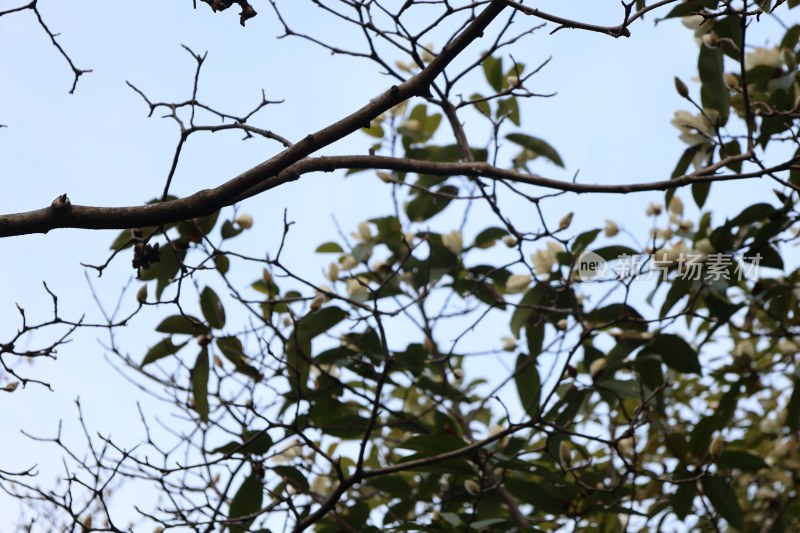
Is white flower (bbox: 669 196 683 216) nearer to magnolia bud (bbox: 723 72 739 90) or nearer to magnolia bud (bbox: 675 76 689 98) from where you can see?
magnolia bud (bbox: 723 72 739 90)

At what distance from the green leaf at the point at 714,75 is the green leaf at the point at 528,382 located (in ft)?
2.28

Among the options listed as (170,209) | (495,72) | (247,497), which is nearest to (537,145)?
(495,72)

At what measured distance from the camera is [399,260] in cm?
213

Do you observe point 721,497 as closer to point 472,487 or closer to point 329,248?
point 472,487

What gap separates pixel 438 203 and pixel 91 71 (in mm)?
1008

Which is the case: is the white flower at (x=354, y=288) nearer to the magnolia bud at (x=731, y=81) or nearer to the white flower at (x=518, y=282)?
the white flower at (x=518, y=282)

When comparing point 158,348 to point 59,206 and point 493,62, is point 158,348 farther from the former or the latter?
point 493,62

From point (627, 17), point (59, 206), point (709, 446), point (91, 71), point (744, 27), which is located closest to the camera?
point (59, 206)

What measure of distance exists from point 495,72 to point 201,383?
1.05 metres

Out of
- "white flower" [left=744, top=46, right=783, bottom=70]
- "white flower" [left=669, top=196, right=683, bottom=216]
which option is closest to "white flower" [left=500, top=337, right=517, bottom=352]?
"white flower" [left=669, top=196, right=683, bottom=216]

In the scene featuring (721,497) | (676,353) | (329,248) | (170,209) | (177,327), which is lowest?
(721,497)

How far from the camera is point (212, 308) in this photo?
1.78 m

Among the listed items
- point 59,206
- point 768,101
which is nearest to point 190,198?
point 59,206

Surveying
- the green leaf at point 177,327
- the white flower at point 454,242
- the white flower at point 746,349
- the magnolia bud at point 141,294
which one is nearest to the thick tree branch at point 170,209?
the magnolia bud at point 141,294
